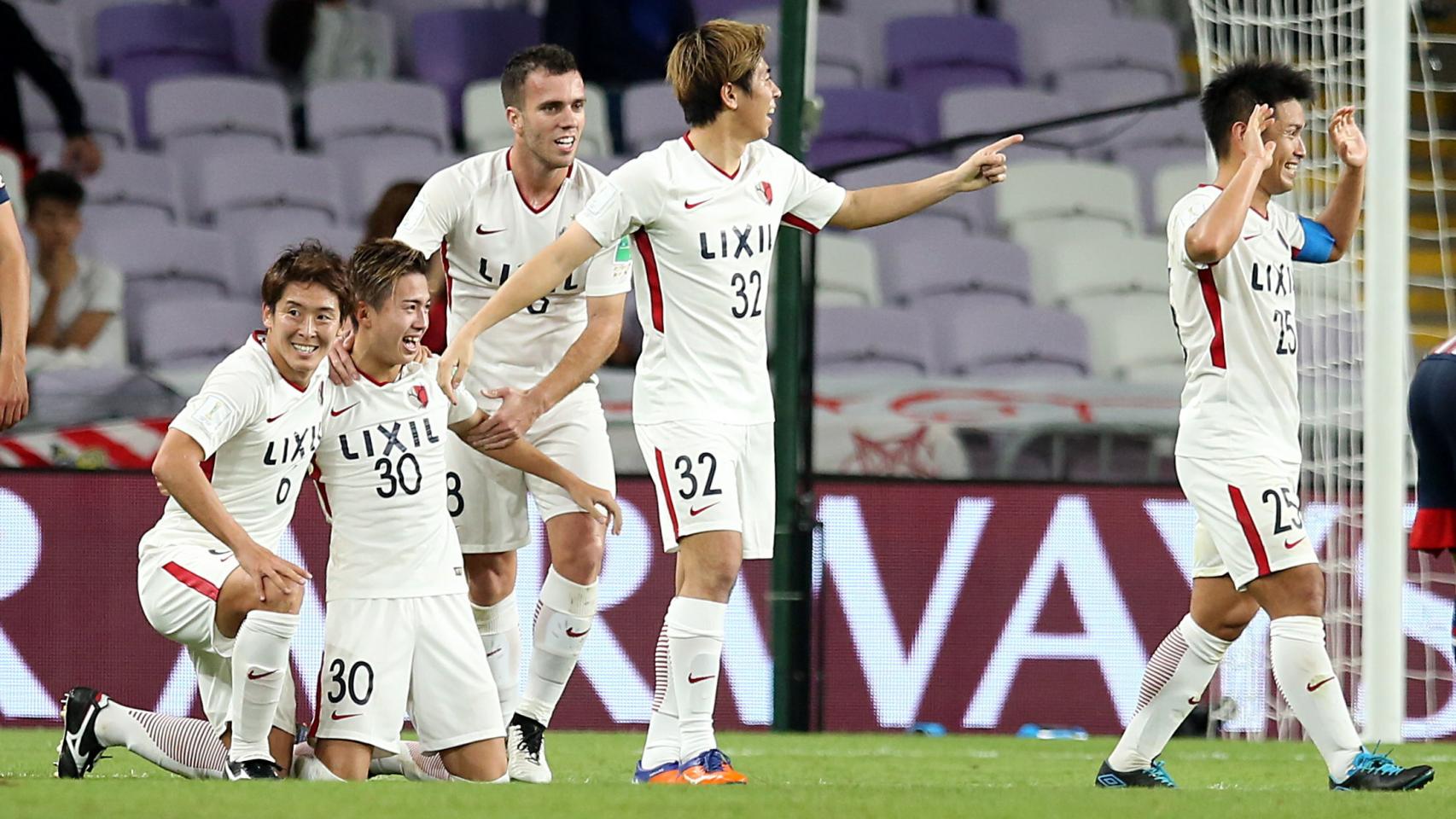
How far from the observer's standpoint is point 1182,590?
25.8ft

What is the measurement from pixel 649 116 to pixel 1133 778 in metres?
6.88

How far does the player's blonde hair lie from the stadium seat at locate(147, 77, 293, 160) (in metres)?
6.79

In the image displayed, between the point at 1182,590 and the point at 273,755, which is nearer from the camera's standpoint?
the point at 273,755

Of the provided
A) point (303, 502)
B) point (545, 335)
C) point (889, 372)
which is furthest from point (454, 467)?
point (889, 372)

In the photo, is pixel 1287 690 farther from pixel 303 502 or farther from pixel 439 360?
pixel 303 502

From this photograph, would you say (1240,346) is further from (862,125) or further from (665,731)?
(862,125)

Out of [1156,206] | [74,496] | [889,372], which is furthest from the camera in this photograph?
[1156,206]

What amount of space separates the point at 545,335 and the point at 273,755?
1.38 meters

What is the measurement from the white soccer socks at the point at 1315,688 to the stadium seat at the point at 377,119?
24.1 feet

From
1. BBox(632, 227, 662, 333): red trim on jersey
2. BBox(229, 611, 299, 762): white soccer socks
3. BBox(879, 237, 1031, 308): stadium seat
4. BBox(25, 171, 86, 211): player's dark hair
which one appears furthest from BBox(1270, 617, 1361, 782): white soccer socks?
BBox(25, 171, 86, 211): player's dark hair

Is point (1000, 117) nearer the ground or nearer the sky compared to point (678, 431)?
nearer the sky

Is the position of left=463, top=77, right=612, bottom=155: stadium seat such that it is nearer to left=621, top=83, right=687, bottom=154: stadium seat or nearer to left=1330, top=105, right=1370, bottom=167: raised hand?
left=621, top=83, right=687, bottom=154: stadium seat

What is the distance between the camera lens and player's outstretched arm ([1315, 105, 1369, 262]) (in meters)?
5.16

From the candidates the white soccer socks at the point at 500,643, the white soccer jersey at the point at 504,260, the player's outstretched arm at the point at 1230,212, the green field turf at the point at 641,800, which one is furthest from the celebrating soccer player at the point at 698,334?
the player's outstretched arm at the point at 1230,212
